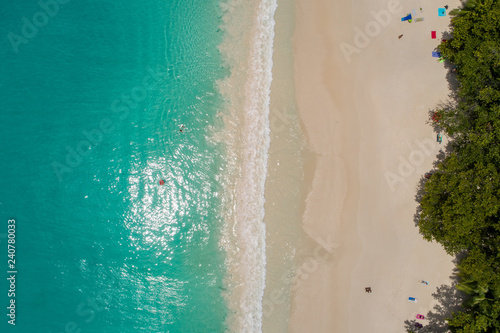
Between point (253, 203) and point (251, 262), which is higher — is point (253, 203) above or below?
above

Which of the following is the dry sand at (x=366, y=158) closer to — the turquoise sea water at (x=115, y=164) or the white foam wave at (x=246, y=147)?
the white foam wave at (x=246, y=147)

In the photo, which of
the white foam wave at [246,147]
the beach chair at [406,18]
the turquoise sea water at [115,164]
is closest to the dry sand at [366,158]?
the beach chair at [406,18]

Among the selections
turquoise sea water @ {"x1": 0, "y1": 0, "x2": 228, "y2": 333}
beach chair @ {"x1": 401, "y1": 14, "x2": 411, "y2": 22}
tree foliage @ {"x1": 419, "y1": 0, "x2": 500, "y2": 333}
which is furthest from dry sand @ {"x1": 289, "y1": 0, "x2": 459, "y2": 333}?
turquoise sea water @ {"x1": 0, "y1": 0, "x2": 228, "y2": 333}

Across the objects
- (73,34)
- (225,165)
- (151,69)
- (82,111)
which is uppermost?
(73,34)

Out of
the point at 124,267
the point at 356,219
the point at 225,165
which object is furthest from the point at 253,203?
the point at 124,267

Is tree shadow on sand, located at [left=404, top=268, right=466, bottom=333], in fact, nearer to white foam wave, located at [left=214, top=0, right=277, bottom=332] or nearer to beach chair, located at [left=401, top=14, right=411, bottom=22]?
white foam wave, located at [left=214, top=0, right=277, bottom=332]

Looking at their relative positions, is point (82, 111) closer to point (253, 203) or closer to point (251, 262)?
point (253, 203)

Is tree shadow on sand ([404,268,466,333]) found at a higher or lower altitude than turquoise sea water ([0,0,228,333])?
lower

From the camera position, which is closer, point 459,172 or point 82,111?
point 459,172
